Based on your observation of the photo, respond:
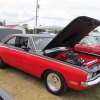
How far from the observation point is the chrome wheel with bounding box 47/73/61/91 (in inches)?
144

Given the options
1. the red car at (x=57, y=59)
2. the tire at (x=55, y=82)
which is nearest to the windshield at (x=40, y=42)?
the red car at (x=57, y=59)

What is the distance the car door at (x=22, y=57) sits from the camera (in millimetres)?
4180

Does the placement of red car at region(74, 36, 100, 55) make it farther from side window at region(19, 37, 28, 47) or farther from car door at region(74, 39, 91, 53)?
side window at region(19, 37, 28, 47)

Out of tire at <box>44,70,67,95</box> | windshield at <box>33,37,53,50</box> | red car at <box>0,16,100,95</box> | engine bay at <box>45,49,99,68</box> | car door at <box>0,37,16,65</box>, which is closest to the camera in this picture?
red car at <box>0,16,100,95</box>

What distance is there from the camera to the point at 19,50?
15.2ft

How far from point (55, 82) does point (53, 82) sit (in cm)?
8

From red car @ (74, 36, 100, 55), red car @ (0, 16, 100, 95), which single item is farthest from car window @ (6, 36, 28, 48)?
red car @ (74, 36, 100, 55)

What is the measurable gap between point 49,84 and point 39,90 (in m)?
0.35

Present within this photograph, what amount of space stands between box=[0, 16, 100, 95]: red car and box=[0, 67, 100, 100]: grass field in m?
0.24

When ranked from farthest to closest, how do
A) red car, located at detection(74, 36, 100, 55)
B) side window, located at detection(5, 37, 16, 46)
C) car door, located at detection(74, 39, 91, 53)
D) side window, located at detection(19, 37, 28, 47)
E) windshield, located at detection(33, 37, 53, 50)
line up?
car door, located at detection(74, 39, 91, 53) < red car, located at detection(74, 36, 100, 55) < side window, located at detection(5, 37, 16, 46) < side window, located at detection(19, 37, 28, 47) < windshield, located at detection(33, 37, 53, 50)

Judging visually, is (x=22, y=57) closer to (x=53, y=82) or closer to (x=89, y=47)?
(x=53, y=82)

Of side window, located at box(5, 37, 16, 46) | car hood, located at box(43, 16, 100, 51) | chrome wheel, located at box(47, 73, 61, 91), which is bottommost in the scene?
chrome wheel, located at box(47, 73, 61, 91)

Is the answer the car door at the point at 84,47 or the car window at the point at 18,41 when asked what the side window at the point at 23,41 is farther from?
the car door at the point at 84,47

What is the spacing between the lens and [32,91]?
3.92 meters
